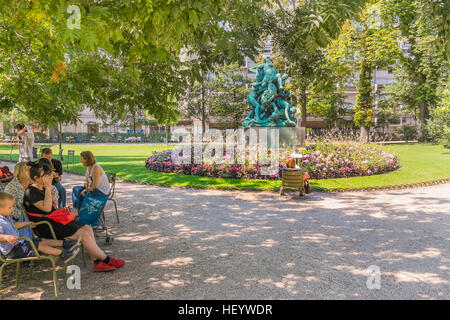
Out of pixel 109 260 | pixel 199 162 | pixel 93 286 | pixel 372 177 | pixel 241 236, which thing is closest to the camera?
pixel 93 286

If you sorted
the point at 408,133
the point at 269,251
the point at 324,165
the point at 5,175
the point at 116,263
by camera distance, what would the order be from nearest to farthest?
1. the point at 116,263
2. the point at 269,251
3. the point at 5,175
4. the point at 324,165
5. the point at 408,133

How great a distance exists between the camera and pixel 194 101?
140 feet

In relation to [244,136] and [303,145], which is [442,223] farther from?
[244,136]

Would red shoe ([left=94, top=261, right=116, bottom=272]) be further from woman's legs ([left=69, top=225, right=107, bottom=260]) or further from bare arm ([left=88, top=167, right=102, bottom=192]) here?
bare arm ([left=88, top=167, right=102, bottom=192])

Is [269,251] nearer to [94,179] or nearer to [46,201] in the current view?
[94,179]

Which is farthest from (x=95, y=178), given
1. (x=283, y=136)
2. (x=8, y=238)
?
(x=283, y=136)

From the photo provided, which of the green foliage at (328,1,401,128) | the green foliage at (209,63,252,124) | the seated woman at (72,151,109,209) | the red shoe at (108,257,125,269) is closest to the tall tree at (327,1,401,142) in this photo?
the green foliage at (328,1,401,128)

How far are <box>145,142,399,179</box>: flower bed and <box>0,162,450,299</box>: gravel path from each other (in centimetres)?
328

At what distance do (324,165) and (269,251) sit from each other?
27.2 feet

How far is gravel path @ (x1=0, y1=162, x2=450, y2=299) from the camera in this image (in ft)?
14.0

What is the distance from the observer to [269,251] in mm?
5664

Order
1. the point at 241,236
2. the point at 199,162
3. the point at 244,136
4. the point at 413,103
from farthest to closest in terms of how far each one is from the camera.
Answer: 1. the point at 413,103
2. the point at 244,136
3. the point at 199,162
4. the point at 241,236
